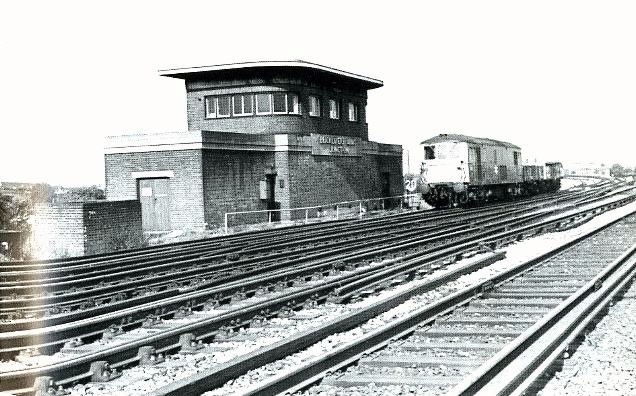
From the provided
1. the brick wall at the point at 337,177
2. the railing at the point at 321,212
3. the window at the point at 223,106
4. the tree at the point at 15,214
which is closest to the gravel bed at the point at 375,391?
the tree at the point at 15,214

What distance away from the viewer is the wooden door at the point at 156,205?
91.9 feet

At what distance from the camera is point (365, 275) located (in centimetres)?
1284

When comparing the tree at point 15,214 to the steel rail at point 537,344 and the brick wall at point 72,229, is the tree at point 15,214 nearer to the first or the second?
the brick wall at point 72,229

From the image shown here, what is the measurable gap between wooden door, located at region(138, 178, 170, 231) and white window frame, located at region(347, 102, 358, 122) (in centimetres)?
1572

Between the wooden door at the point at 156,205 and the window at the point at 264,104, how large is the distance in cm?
828

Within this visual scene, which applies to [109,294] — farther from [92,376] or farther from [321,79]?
[321,79]

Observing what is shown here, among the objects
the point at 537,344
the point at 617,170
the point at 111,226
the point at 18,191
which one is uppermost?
the point at 617,170

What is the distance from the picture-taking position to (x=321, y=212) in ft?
115

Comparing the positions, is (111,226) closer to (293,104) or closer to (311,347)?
(293,104)

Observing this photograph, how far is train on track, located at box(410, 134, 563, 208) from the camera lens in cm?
3597

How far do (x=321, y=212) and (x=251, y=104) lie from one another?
6.26 m

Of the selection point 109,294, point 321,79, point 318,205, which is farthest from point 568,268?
point 321,79

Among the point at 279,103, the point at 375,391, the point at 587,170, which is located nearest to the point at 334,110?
the point at 279,103

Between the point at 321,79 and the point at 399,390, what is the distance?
106ft
